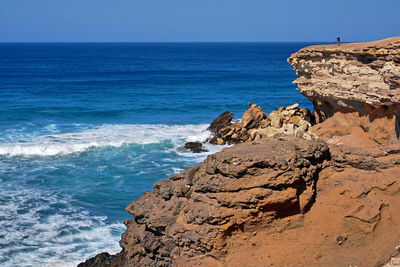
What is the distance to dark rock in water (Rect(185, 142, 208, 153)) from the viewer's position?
30.0 metres

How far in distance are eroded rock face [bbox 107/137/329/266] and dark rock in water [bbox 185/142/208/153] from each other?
65.3ft

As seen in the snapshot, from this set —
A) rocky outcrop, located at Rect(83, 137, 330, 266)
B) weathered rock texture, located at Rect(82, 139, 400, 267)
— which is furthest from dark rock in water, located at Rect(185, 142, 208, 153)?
rocky outcrop, located at Rect(83, 137, 330, 266)

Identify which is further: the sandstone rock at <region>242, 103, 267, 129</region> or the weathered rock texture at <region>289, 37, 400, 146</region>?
the sandstone rock at <region>242, 103, 267, 129</region>

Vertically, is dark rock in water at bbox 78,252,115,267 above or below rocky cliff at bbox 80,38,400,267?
below

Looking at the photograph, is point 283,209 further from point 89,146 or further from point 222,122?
point 222,122

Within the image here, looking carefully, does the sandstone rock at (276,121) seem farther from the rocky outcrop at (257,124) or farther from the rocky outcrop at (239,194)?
the rocky outcrop at (239,194)

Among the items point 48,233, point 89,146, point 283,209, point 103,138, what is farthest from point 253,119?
point 283,209

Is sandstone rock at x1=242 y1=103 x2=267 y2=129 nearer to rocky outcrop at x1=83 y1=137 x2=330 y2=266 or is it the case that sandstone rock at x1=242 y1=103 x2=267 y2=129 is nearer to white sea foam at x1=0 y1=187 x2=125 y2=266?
white sea foam at x1=0 y1=187 x2=125 y2=266

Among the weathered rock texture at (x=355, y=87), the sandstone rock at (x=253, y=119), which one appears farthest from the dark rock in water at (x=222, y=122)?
the weathered rock texture at (x=355, y=87)

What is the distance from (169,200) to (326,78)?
41.3ft

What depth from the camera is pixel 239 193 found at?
906 centimetres

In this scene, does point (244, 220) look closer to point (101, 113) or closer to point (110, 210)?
point (110, 210)

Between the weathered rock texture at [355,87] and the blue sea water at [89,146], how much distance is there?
26.8 feet

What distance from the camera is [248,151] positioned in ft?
30.8
